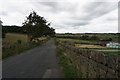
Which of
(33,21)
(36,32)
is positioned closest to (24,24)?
(33,21)

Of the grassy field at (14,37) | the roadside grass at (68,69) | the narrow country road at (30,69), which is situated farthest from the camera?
the grassy field at (14,37)

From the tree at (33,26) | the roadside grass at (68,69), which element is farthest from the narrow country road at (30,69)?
the tree at (33,26)

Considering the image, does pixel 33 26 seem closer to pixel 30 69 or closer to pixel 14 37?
pixel 14 37

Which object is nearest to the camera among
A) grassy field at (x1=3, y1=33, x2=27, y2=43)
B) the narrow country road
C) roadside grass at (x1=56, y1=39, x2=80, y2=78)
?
roadside grass at (x1=56, y1=39, x2=80, y2=78)

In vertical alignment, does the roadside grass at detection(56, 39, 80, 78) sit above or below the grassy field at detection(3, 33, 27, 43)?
below

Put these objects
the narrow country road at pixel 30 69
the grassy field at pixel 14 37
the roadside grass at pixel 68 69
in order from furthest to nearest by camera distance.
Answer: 1. the grassy field at pixel 14 37
2. the narrow country road at pixel 30 69
3. the roadside grass at pixel 68 69

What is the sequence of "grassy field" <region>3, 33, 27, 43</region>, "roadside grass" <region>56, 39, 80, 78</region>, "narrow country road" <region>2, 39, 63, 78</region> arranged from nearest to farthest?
1. "roadside grass" <region>56, 39, 80, 78</region>
2. "narrow country road" <region>2, 39, 63, 78</region>
3. "grassy field" <region>3, 33, 27, 43</region>

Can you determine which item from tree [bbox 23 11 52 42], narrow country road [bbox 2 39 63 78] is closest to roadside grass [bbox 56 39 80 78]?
narrow country road [bbox 2 39 63 78]

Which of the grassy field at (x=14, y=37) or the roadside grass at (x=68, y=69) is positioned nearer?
the roadside grass at (x=68, y=69)

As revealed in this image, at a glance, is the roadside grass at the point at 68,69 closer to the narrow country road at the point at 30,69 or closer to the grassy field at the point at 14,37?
the narrow country road at the point at 30,69

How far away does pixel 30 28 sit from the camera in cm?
2933

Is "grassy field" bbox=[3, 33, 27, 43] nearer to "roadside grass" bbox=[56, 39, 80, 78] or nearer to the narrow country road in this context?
the narrow country road

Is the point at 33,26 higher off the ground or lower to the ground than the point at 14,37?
higher

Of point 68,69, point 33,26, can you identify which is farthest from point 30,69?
point 33,26
